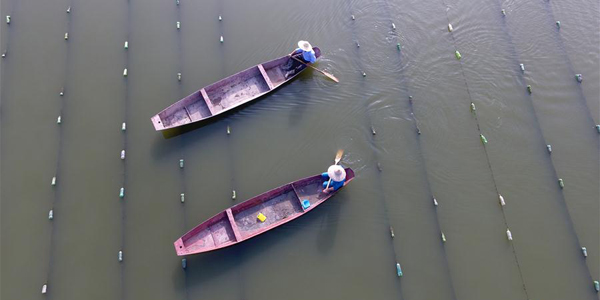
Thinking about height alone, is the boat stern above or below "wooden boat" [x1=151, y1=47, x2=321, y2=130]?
below

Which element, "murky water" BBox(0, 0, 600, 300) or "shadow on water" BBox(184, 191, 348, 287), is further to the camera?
"murky water" BBox(0, 0, 600, 300)

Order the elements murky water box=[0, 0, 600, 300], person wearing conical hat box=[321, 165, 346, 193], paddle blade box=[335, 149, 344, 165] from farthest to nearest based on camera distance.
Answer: paddle blade box=[335, 149, 344, 165] < person wearing conical hat box=[321, 165, 346, 193] < murky water box=[0, 0, 600, 300]

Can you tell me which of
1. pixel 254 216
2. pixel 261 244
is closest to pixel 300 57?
pixel 254 216

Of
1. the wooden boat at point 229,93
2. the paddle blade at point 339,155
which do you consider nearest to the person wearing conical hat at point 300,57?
the wooden boat at point 229,93

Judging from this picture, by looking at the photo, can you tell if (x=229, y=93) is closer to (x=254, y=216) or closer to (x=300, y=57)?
(x=300, y=57)

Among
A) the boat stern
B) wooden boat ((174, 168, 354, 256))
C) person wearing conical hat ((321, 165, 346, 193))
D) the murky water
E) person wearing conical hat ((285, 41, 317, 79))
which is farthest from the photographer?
person wearing conical hat ((285, 41, 317, 79))

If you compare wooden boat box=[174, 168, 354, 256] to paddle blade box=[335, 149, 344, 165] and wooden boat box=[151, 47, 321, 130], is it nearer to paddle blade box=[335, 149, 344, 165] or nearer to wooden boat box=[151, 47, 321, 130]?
paddle blade box=[335, 149, 344, 165]

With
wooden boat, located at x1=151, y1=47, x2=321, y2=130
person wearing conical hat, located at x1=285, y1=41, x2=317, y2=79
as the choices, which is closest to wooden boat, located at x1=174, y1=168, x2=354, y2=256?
wooden boat, located at x1=151, y1=47, x2=321, y2=130
